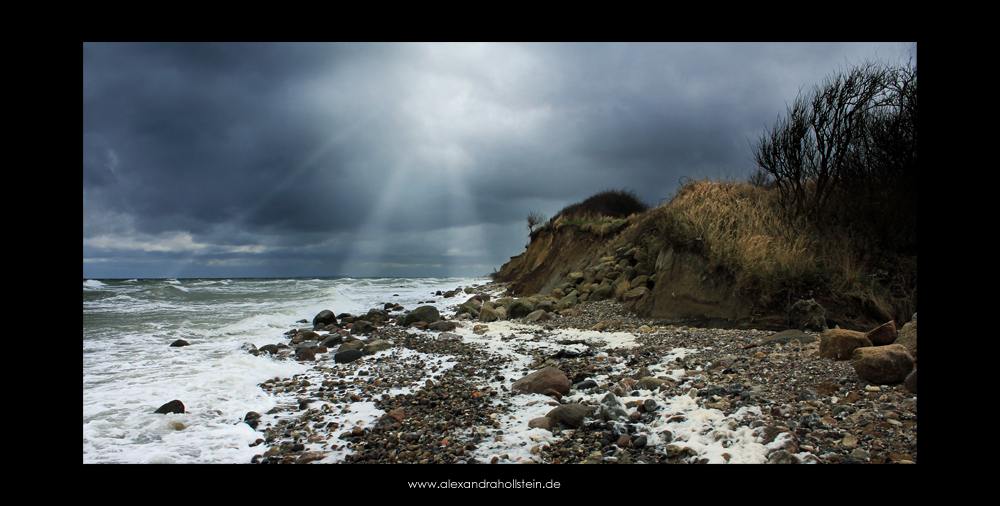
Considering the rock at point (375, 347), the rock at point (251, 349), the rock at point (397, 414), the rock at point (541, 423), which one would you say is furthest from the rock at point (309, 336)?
the rock at point (541, 423)

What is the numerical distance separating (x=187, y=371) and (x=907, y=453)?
8061 millimetres

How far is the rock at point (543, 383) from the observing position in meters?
4.42

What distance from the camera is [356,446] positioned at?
336cm

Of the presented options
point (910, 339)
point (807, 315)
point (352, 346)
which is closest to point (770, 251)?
point (807, 315)

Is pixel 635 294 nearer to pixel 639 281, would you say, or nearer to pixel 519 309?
pixel 639 281

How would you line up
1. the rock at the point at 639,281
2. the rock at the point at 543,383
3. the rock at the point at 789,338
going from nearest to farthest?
1. the rock at the point at 543,383
2. the rock at the point at 789,338
3. the rock at the point at 639,281

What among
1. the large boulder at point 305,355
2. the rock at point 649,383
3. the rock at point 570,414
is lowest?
the large boulder at point 305,355

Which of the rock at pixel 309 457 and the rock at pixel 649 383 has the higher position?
the rock at pixel 649 383

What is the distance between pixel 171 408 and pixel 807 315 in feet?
29.9

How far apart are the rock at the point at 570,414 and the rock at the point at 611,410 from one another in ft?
0.42

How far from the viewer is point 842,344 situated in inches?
157

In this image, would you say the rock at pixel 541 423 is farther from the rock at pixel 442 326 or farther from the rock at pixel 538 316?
the rock at pixel 538 316
